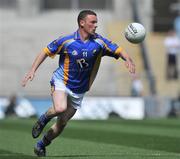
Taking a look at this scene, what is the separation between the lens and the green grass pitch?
510 inches

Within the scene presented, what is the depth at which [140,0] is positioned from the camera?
3675cm

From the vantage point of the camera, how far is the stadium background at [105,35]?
32219mm

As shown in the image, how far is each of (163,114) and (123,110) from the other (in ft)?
6.30

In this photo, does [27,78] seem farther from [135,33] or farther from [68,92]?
[135,33]

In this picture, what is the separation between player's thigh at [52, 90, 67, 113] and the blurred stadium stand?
19.8 metres

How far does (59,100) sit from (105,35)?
23.5 meters

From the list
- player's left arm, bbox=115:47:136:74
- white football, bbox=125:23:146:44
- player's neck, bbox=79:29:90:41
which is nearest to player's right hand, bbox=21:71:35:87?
player's neck, bbox=79:29:90:41

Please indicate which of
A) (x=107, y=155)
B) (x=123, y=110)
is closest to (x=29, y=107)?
(x=123, y=110)

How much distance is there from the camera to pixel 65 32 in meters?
36.7

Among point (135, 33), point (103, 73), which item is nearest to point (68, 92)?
point (135, 33)

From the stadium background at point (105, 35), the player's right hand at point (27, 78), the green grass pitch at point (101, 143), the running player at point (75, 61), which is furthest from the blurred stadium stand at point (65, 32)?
the player's right hand at point (27, 78)

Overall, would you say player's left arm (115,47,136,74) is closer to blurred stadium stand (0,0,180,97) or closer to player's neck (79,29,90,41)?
player's neck (79,29,90,41)

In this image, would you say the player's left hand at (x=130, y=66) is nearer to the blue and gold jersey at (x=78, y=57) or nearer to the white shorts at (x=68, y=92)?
the blue and gold jersey at (x=78, y=57)

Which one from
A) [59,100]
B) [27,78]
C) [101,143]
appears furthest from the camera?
[101,143]
